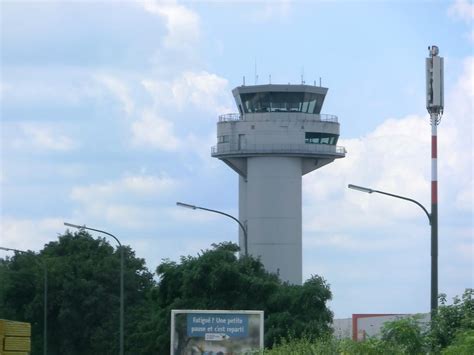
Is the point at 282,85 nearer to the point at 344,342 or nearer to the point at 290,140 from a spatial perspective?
the point at 290,140

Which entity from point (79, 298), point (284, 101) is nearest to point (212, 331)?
point (79, 298)

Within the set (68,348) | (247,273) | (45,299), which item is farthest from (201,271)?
(68,348)

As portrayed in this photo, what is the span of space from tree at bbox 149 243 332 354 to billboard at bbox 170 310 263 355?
12454 millimetres

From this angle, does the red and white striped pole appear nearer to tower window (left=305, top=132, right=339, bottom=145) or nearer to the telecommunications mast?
the telecommunications mast

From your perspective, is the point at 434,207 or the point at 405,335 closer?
the point at 405,335

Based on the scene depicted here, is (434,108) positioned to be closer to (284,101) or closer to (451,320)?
(451,320)

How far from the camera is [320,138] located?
91.6 m

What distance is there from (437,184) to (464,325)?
5595 millimetres

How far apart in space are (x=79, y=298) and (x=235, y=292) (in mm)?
27861

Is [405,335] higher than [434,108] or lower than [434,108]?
lower

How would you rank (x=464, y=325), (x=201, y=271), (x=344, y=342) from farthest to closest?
1. (x=201, y=271)
2. (x=464, y=325)
3. (x=344, y=342)

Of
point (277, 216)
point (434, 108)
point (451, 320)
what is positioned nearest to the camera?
point (451, 320)

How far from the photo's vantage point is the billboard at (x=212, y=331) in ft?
117

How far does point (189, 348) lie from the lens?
35844mm
